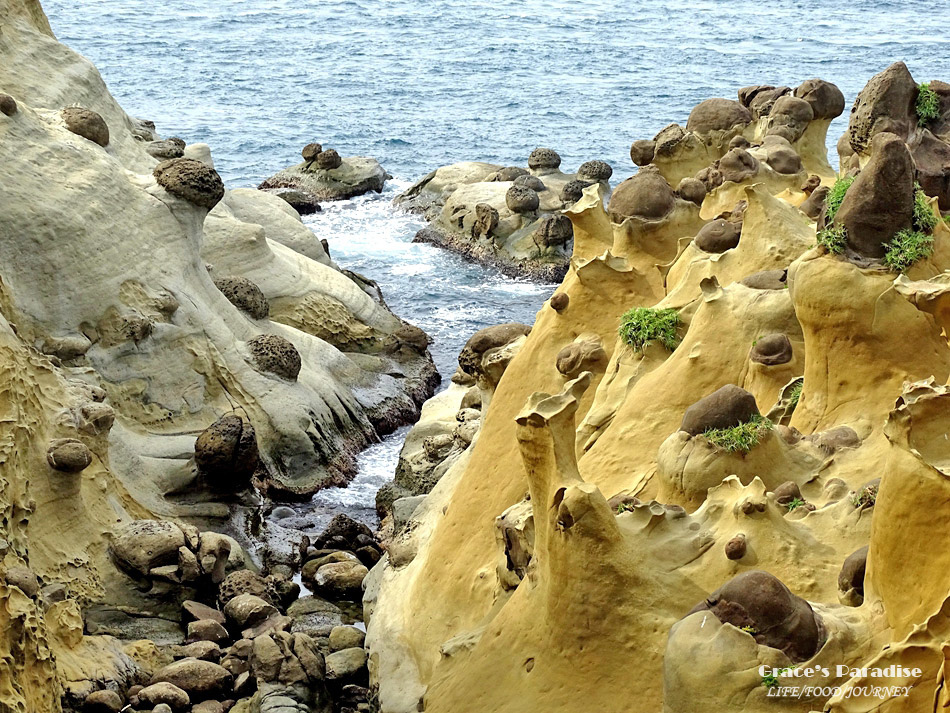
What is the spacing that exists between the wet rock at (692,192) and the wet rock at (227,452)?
20.9 feet

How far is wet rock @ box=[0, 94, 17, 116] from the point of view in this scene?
16922 mm

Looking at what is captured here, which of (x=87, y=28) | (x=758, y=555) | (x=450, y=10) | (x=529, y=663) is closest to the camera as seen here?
(x=758, y=555)

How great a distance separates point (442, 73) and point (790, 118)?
36554 millimetres

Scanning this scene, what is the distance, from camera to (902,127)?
14.0 meters

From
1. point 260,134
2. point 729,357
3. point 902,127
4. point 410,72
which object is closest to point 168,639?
point 729,357

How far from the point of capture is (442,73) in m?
52.7

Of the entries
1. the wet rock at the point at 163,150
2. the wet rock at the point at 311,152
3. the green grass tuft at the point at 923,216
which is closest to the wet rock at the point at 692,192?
the green grass tuft at the point at 923,216

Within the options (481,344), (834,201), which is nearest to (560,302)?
(481,344)

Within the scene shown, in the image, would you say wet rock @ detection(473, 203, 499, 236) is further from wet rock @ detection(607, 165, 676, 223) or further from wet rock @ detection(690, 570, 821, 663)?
wet rock @ detection(690, 570, 821, 663)

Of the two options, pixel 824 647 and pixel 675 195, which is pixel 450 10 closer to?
pixel 675 195

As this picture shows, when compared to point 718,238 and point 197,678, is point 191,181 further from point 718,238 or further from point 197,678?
point 718,238

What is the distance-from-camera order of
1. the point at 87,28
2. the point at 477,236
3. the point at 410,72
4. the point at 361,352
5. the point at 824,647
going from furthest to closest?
the point at 87,28 < the point at 410,72 < the point at 477,236 < the point at 361,352 < the point at 824,647

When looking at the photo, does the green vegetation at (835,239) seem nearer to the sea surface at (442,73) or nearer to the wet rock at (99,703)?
the wet rock at (99,703)

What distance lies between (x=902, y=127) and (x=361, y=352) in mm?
11812
